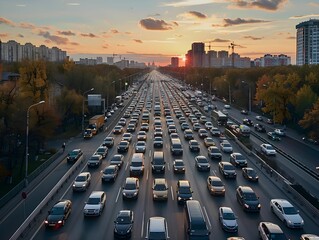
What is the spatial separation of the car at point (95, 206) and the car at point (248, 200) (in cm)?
851

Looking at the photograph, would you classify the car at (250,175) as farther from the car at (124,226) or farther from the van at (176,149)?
the car at (124,226)

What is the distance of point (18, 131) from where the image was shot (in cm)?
3553

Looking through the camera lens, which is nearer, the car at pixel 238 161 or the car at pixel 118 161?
the car at pixel 118 161

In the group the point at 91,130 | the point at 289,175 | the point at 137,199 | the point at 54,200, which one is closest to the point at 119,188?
the point at 137,199

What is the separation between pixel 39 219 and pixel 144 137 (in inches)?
1019

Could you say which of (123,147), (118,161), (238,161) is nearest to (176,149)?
(123,147)

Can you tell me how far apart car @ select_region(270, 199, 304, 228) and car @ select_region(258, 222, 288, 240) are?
2.52 meters

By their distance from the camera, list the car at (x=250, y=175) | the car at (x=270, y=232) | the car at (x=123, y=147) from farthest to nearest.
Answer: the car at (x=123, y=147)
the car at (x=250, y=175)
the car at (x=270, y=232)

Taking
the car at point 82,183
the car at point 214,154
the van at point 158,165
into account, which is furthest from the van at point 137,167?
the car at point 214,154

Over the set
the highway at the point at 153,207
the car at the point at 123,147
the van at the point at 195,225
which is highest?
the car at the point at 123,147

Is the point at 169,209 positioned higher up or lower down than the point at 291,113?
lower down

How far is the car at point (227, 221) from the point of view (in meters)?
21.1

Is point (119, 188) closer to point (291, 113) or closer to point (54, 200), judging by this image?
point (54, 200)

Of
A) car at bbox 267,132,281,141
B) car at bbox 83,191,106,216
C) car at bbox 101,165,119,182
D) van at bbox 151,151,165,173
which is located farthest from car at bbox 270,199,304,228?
car at bbox 267,132,281,141
